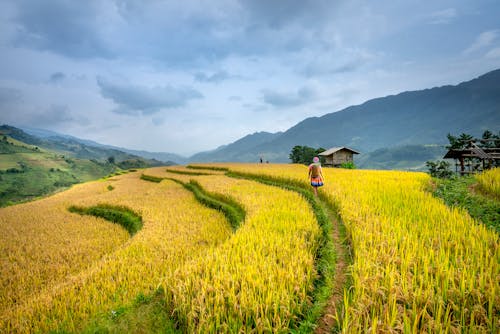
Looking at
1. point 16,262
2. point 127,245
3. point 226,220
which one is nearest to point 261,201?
point 226,220

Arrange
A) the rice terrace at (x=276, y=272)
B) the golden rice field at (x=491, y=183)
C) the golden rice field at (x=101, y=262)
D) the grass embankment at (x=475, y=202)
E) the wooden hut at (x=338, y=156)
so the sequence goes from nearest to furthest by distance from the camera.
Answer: the rice terrace at (x=276, y=272)
the golden rice field at (x=101, y=262)
the grass embankment at (x=475, y=202)
the golden rice field at (x=491, y=183)
the wooden hut at (x=338, y=156)

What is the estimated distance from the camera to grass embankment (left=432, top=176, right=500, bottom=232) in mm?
5906

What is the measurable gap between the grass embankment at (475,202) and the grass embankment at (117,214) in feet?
39.5

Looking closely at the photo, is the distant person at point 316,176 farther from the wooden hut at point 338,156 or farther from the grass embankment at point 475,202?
the wooden hut at point 338,156

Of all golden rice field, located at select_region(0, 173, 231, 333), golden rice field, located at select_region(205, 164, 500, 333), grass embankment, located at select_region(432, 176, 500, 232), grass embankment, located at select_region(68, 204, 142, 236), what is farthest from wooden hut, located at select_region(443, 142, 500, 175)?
grass embankment, located at select_region(68, 204, 142, 236)

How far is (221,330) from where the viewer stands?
3.16 meters

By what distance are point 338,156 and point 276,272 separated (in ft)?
141

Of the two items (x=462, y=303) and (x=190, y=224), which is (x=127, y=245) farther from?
(x=462, y=303)

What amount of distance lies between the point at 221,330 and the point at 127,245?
5543 mm

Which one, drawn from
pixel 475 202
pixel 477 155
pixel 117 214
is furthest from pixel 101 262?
pixel 477 155

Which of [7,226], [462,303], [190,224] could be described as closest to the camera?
[462,303]

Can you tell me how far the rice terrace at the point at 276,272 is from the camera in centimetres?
296

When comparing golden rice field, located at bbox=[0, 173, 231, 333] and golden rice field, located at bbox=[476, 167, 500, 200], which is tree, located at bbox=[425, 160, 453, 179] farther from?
golden rice field, located at bbox=[0, 173, 231, 333]

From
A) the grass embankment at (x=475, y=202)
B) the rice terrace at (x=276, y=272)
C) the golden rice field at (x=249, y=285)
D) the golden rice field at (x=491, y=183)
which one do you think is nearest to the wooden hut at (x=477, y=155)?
the grass embankment at (x=475, y=202)
